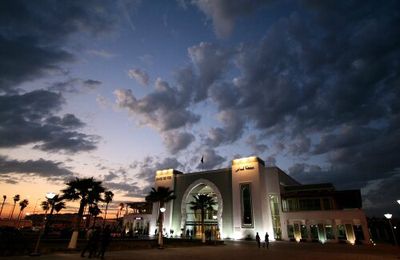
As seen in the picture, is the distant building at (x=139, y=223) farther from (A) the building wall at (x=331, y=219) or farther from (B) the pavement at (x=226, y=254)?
(B) the pavement at (x=226, y=254)

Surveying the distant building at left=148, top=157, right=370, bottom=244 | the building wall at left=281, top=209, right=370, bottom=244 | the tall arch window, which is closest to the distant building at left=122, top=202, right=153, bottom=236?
the distant building at left=148, top=157, right=370, bottom=244

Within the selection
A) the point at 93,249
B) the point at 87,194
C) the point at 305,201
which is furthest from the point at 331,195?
the point at 93,249

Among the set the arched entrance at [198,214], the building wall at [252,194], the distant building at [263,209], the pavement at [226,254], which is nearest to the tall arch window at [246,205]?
the distant building at [263,209]

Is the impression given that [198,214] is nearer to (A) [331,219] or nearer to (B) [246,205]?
(B) [246,205]

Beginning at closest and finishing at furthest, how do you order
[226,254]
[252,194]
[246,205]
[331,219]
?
[226,254] < [331,219] < [252,194] < [246,205]

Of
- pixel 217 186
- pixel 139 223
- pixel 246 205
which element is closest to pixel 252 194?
pixel 246 205

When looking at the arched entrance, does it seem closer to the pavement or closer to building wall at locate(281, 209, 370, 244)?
building wall at locate(281, 209, 370, 244)

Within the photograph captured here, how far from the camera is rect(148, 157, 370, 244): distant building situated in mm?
41812

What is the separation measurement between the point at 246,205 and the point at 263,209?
11.0ft

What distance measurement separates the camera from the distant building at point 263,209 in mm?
41812

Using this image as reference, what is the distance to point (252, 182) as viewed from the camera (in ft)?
161

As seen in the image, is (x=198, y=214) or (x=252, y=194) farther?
(x=198, y=214)

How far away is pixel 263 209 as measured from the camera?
1837 inches

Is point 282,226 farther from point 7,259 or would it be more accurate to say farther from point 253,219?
point 7,259
